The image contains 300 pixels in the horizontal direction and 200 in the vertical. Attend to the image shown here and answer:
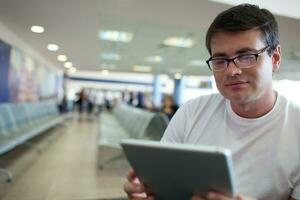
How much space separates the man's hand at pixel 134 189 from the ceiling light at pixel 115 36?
4249 mm

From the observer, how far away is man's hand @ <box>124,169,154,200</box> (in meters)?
0.92

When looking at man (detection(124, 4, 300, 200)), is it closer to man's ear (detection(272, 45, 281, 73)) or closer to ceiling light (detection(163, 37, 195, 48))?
man's ear (detection(272, 45, 281, 73))

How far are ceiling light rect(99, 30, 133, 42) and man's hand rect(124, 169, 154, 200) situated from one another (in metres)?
4.25

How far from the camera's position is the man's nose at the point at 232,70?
3.03ft

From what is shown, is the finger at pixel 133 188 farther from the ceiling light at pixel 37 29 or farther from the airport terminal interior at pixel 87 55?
the ceiling light at pixel 37 29

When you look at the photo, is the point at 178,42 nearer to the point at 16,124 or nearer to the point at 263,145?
the point at 16,124

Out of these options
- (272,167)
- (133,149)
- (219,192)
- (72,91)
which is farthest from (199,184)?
(72,91)

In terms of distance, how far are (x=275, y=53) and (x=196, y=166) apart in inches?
22.7

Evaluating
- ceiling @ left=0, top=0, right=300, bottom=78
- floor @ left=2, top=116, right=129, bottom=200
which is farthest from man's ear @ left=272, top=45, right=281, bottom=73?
floor @ left=2, top=116, right=129, bottom=200

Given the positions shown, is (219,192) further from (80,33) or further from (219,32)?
(80,33)

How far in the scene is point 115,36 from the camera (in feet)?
17.6

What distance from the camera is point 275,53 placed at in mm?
1005

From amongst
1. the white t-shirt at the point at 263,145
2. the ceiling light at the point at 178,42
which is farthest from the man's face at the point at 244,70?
the ceiling light at the point at 178,42

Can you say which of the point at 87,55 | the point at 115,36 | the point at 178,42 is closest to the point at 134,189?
the point at 115,36
